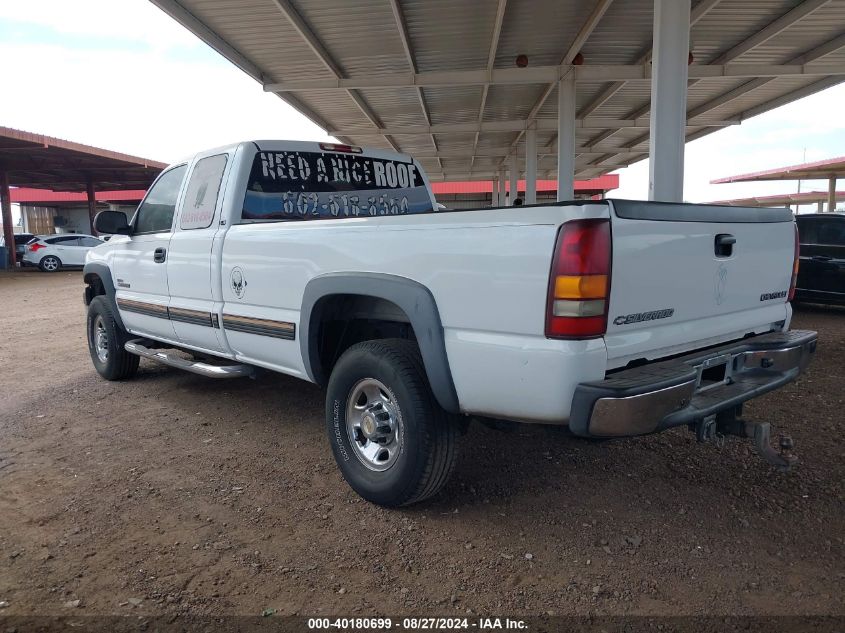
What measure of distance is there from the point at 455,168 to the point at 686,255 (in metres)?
28.9

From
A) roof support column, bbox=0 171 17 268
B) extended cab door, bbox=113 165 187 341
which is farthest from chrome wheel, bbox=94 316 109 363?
roof support column, bbox=0 171 17 268

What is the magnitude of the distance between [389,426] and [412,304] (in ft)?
2.45

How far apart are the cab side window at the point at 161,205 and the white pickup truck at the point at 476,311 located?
403mm

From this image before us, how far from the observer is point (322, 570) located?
105 inches

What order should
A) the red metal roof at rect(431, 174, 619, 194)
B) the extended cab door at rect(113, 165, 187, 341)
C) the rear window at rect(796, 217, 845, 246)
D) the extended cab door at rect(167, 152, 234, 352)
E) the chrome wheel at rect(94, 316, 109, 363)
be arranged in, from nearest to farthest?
the extended cab door at rect(167, 152, 234, 352)
the extended cab door at rect(113, 165, 187, 341)
the chrome wheel at rect(94, 316, 109, 363)
the rear window at rect(796, 217, 845, 246)
the red metal roof at rect(431, 174, 619, 194)

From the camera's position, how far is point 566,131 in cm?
1414

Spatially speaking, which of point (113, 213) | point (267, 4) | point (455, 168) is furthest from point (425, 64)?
point (455, 168)

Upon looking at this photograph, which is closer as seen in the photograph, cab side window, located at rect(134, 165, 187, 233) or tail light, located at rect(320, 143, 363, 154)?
tail light, located at rect(320, 143, 363, 154)

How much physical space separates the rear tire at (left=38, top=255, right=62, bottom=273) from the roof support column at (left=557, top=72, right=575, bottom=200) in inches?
834

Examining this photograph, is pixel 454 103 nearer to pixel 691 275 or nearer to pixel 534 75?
pixel 534 75

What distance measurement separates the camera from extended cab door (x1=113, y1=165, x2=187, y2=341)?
484 cm

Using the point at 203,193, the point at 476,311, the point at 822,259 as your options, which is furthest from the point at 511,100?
the point at 476,311

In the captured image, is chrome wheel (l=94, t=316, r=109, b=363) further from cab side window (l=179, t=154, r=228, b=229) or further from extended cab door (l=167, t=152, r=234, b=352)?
cab side window (l=179, t=154, r=228, b=229)

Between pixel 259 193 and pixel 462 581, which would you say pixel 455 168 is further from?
pixel 462 581
